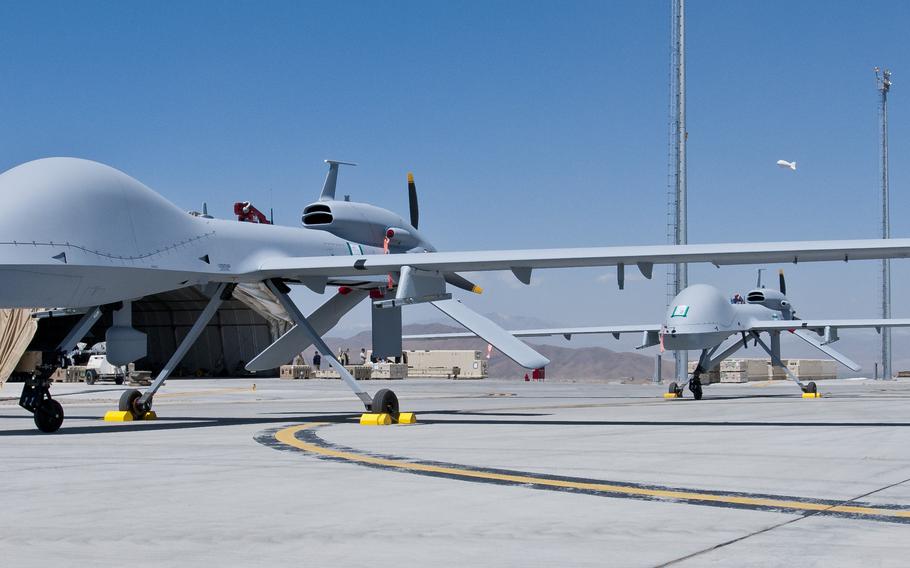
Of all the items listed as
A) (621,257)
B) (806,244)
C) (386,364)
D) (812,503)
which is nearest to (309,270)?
(621,257)

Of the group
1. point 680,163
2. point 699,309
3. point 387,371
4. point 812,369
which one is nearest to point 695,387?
point 699,309

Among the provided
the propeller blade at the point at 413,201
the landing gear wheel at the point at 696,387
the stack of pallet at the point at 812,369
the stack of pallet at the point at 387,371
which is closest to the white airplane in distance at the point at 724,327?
the landing gear wheel at the point at 696,387

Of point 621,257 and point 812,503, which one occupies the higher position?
point 621,257

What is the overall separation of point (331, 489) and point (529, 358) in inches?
448

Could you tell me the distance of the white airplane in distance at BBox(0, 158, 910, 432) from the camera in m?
15.6

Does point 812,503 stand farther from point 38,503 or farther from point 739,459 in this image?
point 38,503

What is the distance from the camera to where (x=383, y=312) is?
22.2 meters

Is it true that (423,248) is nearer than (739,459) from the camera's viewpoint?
No

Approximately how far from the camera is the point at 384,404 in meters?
19.4

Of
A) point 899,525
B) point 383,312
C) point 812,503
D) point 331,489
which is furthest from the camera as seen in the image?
point 383,312

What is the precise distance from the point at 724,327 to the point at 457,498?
33220mm

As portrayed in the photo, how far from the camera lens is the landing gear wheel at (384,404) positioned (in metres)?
19.3

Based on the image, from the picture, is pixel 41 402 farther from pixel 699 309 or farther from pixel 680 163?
pixel 680 163

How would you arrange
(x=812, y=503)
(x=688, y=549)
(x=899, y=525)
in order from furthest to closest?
(x=812, y=503)
(x=899, y=525)
(x=688, y=549)
